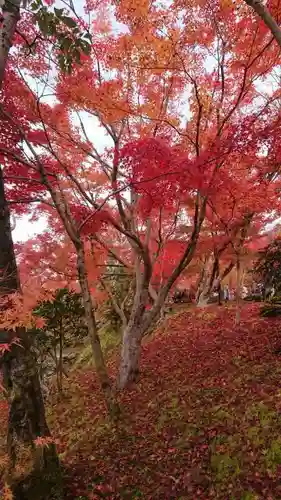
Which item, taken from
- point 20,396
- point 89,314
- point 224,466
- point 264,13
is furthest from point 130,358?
point 264,13

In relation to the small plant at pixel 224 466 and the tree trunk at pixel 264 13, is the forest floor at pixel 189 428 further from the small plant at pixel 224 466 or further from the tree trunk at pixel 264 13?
the tree trunk at pixel 264 13

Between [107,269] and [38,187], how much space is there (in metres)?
10.2

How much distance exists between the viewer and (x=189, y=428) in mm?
6863

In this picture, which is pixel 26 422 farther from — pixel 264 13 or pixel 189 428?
pixel 264 13

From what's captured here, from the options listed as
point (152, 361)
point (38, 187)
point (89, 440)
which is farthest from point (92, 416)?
point (38, 187)

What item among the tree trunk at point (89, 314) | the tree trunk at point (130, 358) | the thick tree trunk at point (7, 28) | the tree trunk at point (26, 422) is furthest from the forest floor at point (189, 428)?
the thick tree trunk at point (7, 28)

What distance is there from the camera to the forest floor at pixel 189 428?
5379 mm

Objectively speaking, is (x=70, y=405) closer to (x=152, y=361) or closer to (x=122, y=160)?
(x=152, y=361)

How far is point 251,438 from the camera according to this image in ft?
18.9

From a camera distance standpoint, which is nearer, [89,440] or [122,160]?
[89,440]

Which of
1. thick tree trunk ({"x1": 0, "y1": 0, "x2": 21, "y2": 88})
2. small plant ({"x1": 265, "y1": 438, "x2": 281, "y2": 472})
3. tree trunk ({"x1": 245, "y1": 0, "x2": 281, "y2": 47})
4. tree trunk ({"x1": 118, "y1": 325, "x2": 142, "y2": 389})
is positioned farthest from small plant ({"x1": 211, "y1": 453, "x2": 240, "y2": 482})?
thick tree trunk ({"x1": 0, "y1": 0, "x2": 21, "y2": 88})

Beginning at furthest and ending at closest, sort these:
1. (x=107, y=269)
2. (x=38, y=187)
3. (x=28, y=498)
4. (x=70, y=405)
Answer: (x=107, y=269), (x=70, y=405), (x=38, y=187), (x=28, y=498)

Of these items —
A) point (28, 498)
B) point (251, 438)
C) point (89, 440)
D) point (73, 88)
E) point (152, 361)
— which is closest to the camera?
point (28, 498)

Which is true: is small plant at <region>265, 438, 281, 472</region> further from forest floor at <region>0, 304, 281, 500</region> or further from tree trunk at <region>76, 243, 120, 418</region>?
tree trunk at <region>76, 243, 120, 418</region>
